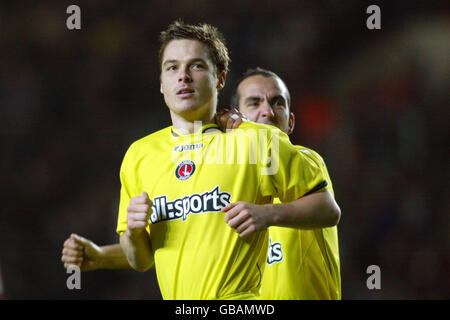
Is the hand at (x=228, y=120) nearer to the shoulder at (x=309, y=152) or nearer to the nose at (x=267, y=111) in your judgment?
the shoulder at (x=309, y=152)

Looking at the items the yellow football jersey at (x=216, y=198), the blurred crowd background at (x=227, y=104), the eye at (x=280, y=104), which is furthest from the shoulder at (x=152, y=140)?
the blurred crowd background at (x=227, y=104)

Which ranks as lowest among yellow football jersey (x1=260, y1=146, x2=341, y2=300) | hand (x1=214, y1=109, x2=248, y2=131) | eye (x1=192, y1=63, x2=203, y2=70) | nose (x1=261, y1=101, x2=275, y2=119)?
yellow football jersey (x1=260, y1=146, x2=341, y2=300)

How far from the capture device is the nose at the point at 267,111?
13.3ft

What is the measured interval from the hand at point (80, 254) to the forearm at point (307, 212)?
1.20 m

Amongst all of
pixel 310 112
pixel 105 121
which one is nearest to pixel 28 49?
pixel 105 121

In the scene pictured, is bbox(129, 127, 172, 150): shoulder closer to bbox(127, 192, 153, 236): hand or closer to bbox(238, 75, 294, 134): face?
bbox(127, 192, 153, 236): hand

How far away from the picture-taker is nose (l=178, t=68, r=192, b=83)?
2924mm

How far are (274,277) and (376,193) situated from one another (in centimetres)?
383

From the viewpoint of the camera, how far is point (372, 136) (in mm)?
7223

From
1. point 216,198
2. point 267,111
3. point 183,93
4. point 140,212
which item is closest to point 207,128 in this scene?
point 183,93

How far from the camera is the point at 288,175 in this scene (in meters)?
2.79

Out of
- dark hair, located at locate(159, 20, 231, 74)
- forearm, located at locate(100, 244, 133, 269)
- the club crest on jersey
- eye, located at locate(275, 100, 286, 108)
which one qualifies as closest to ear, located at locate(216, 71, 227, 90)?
dark hair, located at locate(159, 20, 231, 74)

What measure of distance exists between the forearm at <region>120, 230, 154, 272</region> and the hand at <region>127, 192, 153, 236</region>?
162mm

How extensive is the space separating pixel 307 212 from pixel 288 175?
0.68ft
